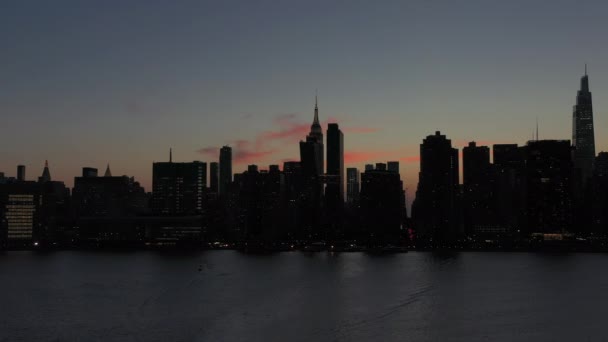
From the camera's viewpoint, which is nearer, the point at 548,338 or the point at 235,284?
the point at 548,338

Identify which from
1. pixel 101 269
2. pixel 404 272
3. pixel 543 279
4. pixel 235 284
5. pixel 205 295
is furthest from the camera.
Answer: pixel 101 269

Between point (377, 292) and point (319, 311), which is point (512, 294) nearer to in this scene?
point (377, 292)

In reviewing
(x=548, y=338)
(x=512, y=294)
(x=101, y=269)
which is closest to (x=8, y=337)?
(x=548, y=338)

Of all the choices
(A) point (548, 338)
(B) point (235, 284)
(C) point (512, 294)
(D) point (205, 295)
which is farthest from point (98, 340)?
(C) point (512, 294)

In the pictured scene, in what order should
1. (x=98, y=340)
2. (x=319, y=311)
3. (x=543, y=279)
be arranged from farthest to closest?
(x=543, y=279) < (x=319, y=311) < (x=98, y=340)

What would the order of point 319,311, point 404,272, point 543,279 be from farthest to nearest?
point 404,272 < point 543,279 < point 319,311

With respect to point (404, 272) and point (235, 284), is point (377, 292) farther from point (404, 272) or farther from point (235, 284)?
point (404, 272)

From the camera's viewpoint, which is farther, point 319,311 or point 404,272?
point 404,272

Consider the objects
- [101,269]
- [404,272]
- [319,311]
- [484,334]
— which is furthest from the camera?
[101,269]

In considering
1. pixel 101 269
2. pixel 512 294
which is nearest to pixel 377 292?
pixel 512 294
